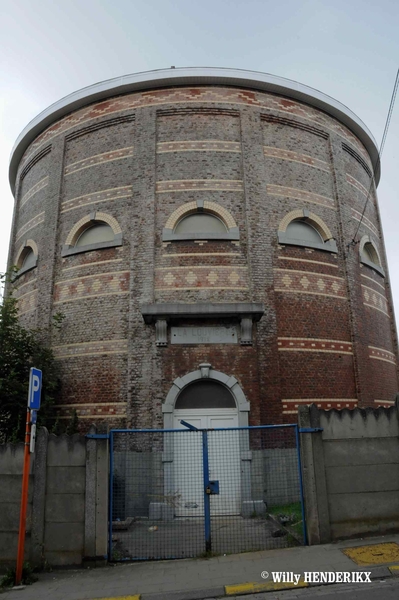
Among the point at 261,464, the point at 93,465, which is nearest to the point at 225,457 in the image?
the point at 261,464

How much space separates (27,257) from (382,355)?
12.1 meters

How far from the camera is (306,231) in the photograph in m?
13.6

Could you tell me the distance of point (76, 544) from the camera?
256 inches

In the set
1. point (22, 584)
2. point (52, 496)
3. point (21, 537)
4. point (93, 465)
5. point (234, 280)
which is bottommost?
point (22, 584)

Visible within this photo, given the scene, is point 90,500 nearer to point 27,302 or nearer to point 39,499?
point 39,499

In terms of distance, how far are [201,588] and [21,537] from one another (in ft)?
8.48

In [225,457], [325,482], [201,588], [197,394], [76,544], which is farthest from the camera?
[197,394]

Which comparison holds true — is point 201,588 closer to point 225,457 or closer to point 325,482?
point 325,482

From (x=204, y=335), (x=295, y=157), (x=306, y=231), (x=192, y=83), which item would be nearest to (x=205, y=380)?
(x=204, y=335)

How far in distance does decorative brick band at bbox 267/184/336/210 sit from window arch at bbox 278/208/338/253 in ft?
1.62

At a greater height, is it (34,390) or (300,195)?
(300,195)

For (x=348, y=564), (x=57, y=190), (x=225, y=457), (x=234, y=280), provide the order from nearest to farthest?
(x=348, y=564)
(x=225, y=457)
(x=234, y=280)
(x=57, y=190)

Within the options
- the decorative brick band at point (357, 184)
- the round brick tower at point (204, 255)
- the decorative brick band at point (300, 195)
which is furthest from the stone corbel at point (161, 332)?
the decorative brick band at point (357, 184)

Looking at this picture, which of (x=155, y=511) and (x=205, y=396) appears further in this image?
(x=205, y=396)
